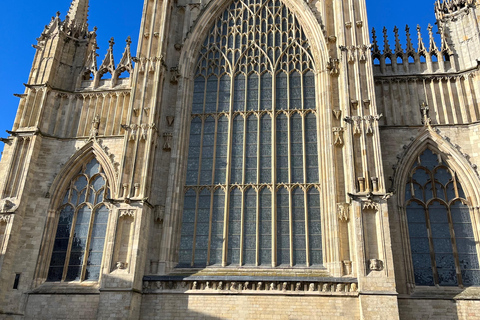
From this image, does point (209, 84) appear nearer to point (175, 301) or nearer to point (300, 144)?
point (300, 144)

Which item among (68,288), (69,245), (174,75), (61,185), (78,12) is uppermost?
(78,12)

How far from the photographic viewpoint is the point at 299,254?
16.2 m

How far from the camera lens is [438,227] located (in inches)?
654

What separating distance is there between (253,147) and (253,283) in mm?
5460

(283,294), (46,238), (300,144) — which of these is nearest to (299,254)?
(283,294)

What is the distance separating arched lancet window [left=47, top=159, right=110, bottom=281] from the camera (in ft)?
56.4

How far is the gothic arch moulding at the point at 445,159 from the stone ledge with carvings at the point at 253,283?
13.6 ft

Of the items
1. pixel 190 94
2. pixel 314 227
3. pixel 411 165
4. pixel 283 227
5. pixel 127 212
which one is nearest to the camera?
pixel 127 212

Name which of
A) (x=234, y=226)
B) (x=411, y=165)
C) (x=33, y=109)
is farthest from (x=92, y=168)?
(x=411, y=165)

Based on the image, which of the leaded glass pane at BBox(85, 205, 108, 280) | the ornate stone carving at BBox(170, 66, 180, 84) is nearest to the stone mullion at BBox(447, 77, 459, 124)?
the ornate stone carving at BBox(170, 66, 180, 84)

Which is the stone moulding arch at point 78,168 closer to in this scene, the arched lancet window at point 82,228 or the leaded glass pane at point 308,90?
the arched lancet window at point 82,228

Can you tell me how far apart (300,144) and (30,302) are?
37.9 ft

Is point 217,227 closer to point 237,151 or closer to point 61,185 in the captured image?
point 237,151

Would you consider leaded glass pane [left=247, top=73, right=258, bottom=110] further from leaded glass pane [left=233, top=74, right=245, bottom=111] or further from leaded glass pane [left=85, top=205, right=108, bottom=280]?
leaded glass pane [left=85, top=205, right=108, bottom=280]
